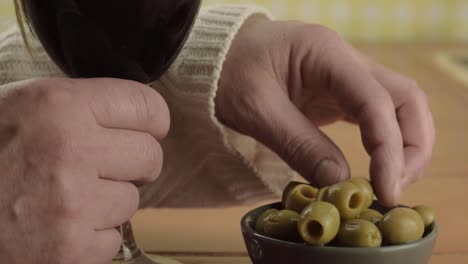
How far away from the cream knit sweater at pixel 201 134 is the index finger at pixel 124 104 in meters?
0.22

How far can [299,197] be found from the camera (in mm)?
650

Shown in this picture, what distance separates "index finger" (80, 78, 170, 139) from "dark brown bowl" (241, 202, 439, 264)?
0.37ft

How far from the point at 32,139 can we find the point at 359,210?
0.80ft

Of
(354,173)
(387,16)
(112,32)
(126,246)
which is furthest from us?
(387,16)

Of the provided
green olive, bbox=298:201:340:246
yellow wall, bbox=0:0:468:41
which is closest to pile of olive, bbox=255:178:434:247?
green olive, bbox=298:201:340:246

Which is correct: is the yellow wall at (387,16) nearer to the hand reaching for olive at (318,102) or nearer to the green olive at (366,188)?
the hand reaching for olive at (318,102)

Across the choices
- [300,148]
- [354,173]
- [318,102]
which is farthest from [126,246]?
[354,173]

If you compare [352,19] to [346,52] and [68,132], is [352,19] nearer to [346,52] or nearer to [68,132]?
[346,52]

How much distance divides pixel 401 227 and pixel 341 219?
46mm

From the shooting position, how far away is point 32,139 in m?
0.57

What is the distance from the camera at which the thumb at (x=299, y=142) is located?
2.29ft

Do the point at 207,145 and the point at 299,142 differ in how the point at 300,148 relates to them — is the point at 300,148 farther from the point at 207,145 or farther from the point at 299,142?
the point at 207,145

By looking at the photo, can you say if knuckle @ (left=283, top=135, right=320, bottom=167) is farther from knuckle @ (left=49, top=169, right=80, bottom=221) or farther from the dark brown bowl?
knuckle @ (left=49, top=169, right=80, bottom=221)

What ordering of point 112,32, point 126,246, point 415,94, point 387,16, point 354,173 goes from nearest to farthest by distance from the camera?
1. point 112,32
2. point 126,246
3. point 415,94
4. point 354,173
5. point 387,16
